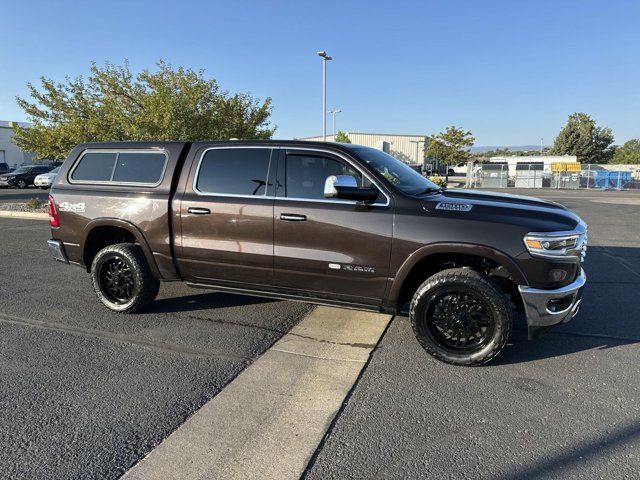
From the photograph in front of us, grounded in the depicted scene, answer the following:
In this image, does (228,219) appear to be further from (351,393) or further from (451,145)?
(451,145)

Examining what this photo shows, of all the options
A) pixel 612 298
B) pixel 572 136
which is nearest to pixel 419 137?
pixel 572 136

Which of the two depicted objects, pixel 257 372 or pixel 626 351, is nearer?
pixel 257 372

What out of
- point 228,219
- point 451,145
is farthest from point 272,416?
point 451,145

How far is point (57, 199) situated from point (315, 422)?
13.5 feet

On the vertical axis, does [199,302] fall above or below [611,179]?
below

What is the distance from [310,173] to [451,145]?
4894 centimetres

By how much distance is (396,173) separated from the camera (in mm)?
4508

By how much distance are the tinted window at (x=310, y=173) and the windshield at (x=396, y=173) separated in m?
0.24

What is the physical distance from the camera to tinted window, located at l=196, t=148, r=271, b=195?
450 cm

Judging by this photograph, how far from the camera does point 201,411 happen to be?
3.15 metres

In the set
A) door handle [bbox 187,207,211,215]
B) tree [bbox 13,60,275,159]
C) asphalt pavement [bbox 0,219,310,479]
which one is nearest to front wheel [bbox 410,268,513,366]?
asphalt pavement [bbox 0,219,310,479]

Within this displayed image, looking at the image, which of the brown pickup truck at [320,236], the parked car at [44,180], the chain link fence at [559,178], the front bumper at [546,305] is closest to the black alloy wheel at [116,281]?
the brown pickup truck at [320,236]

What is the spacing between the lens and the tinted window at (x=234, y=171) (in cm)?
450

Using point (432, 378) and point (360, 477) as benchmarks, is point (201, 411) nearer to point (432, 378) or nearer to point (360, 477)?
point (360, 477)
